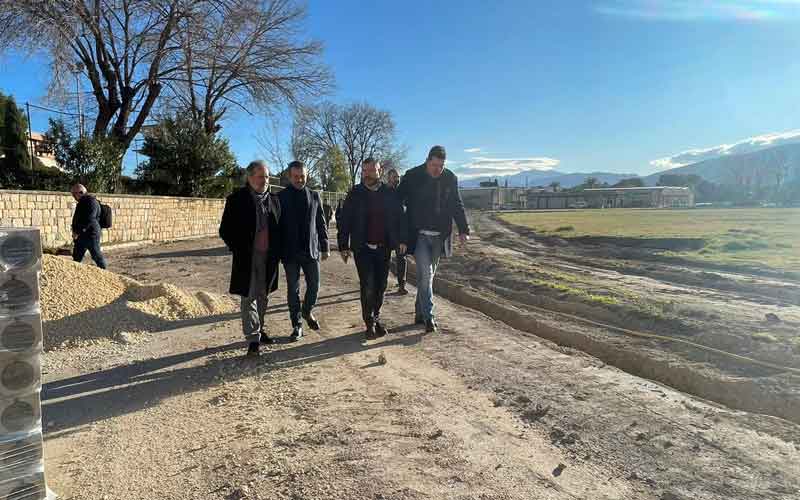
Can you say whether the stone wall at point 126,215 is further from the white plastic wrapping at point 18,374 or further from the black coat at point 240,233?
the white plastic wrapping at point 18,374

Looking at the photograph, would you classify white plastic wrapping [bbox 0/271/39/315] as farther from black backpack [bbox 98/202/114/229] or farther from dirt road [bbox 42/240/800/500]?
black backpack [bbox 98/202/114/229]

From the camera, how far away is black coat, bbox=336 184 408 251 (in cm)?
516

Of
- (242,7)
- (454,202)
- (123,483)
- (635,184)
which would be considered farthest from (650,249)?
(635,184)

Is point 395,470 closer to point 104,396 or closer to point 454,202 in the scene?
point 104,396

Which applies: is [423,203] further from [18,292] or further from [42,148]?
[42,148]

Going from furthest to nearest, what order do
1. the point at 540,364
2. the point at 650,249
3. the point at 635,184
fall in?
1. the point at 635,184
2. the point at 650,249
3. the point at 540,364

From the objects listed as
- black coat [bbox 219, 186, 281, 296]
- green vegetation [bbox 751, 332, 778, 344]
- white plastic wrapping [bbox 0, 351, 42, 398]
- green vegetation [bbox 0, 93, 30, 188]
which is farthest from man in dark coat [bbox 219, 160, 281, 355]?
green vegetation [bbox 0, 93, 30, 188]

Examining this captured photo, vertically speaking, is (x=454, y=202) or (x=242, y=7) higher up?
(x=242, y=7)

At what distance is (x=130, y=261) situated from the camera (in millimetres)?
12367

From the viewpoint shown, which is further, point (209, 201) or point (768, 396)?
point (209, 201)

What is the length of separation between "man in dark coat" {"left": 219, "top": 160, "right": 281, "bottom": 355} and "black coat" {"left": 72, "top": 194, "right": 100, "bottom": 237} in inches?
209

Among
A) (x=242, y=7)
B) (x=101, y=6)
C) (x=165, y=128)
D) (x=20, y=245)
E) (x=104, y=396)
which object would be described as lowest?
(x=104, y=396)

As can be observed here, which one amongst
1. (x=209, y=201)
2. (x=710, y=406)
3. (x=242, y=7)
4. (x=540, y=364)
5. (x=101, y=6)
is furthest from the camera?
(x=209, y=201)

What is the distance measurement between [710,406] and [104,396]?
15.8ft
